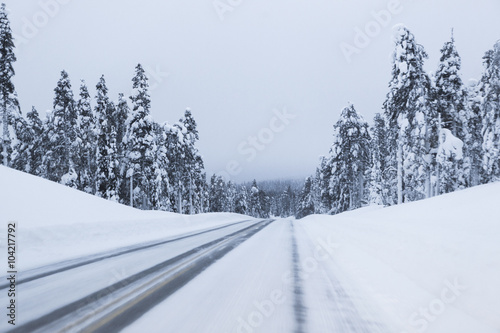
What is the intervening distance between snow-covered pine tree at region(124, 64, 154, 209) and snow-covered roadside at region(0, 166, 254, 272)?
1715 cm

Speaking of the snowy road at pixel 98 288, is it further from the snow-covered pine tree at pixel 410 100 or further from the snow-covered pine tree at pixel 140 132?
the snow-covered pine tree at pixel 140 132

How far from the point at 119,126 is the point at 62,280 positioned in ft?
121

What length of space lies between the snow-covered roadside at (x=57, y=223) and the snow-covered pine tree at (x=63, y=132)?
62.5 ft

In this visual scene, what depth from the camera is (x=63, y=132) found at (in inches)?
1328

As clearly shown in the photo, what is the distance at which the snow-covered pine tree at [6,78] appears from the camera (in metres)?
28.7

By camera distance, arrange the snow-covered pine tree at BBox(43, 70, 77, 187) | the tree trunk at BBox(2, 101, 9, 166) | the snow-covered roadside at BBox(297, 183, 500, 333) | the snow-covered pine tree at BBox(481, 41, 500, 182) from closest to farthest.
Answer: the snow-covered roadside at BBox(297, 183, 500, 333) → the snow-covered pine tree at BBox(481, 41, 500, 182) → the tree trunk at BBox(2, 101, 9, 166) → the snow-covered pine tree at BBox(43, 70, 77, 187)

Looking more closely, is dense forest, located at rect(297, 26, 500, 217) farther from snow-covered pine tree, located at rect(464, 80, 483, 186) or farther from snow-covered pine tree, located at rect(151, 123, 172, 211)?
snow-covered pine tree, located at rect(151, 123, 172, 211)

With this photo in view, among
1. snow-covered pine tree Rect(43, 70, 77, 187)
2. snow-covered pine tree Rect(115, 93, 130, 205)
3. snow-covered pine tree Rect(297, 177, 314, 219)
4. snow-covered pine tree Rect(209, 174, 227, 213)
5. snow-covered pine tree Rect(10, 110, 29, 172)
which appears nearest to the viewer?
snow-covered pine tree Rect(43, 70, 77, 187)

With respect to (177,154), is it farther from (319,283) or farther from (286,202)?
(286,202)

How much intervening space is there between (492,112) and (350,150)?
13.9 m

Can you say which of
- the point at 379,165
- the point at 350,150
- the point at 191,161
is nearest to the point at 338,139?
the point at 350,150

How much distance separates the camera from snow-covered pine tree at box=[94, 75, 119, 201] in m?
35.0

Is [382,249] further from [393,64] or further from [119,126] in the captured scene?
[119,126]

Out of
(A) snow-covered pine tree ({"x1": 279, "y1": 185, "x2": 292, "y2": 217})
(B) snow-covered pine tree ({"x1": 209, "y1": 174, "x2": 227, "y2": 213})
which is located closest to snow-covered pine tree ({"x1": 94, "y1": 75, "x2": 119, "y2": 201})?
(B) snow-covered pine tree ({"x1": 209, "y1": 174, "x2": 227, "y2": 213})
